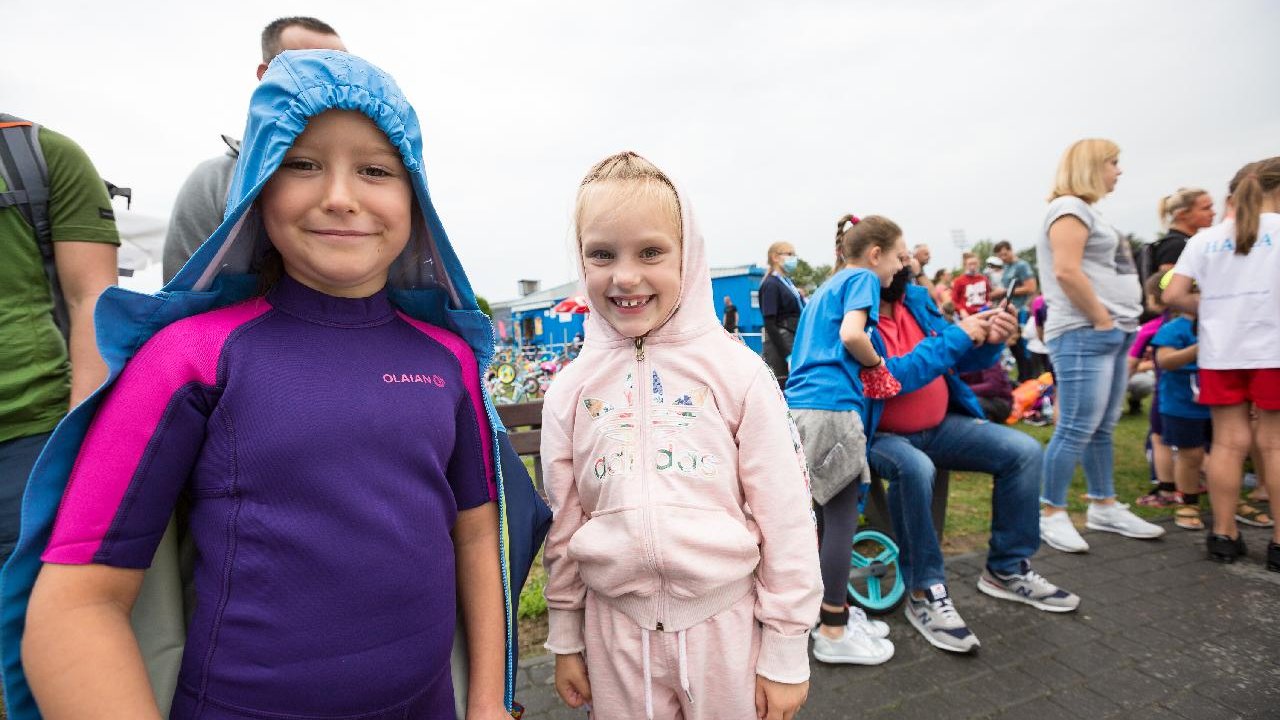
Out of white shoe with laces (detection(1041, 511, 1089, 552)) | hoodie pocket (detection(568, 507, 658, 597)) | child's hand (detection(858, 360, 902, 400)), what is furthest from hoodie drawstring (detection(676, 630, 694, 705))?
white shoe with laces (detection(1041, 511, 1089, 552))

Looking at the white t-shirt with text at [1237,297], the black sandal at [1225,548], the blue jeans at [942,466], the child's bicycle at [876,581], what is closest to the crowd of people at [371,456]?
the blue jeans at [942,466]

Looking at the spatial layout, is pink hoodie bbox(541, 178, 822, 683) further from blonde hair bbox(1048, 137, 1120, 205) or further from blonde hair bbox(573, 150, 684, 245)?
blonde hair bbox(1048, 137, 1120, 205)

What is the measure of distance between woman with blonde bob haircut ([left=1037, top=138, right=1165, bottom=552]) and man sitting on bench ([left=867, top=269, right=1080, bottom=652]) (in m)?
0.98

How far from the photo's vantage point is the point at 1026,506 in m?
3.17

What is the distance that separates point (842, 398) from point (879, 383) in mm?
243

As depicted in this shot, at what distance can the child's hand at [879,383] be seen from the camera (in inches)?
116

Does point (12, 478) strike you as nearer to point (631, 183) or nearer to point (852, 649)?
point (631, 183)

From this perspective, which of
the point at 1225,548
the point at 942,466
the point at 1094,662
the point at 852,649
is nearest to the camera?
the point at 1094,662

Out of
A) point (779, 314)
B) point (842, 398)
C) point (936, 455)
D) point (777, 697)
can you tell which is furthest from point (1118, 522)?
point (777, 697)

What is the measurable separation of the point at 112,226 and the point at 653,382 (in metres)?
1.77

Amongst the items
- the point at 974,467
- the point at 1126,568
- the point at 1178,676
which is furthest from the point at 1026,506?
the point at 1126,568

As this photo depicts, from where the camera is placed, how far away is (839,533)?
2.90 meters

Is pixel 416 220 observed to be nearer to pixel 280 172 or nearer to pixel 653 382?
pixel 280 172

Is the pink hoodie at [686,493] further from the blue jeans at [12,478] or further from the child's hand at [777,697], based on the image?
the blue jeans at [12,478]
